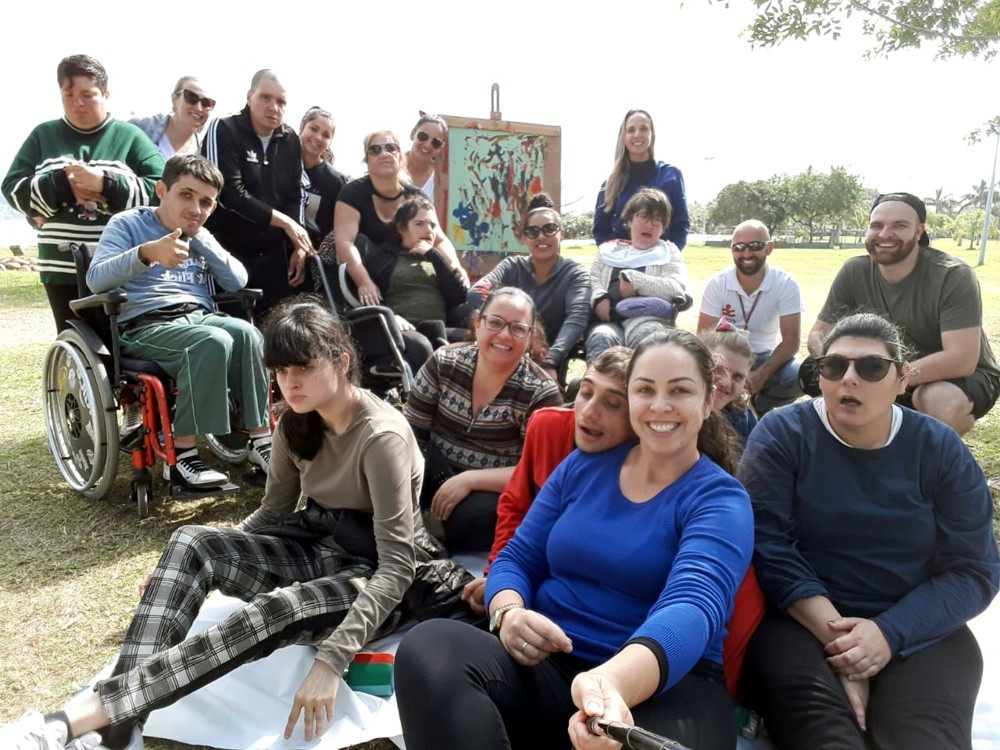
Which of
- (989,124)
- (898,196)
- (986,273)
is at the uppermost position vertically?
(989,124)

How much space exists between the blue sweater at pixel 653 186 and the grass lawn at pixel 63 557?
2.28 meters

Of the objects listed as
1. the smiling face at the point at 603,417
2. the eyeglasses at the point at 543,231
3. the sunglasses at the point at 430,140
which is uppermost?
the sunglasses at the point at 430,140

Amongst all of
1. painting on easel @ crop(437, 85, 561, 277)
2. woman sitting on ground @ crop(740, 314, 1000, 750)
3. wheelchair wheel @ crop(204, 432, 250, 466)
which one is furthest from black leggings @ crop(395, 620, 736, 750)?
painting on easel @ crop(437, 85, 561, 277)

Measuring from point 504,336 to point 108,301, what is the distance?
5.80ft

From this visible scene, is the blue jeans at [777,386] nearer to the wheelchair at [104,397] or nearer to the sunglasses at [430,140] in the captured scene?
the sunglasses at [430,140]

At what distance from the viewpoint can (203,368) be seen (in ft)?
11.2

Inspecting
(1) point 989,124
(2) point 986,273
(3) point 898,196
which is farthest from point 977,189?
(3) point 898,196

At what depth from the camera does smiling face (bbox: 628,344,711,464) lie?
5.82ft

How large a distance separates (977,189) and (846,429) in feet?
275

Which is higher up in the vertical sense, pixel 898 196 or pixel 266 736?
pixel 898 196

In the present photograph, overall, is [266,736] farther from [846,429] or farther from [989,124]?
[989,124]

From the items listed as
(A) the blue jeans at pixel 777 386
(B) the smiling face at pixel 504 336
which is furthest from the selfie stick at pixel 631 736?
(A) the blue jeans at pixel 777 386

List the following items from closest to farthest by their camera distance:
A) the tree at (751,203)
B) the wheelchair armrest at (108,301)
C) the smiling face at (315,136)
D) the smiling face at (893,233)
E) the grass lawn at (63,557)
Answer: the grass lawn at (63,557) → the wheelchair armrest at (108,301) → the smiling face at (893,233) → the smiling face at (315,136) → the tree at (751,203)

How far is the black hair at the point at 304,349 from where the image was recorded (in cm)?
221
